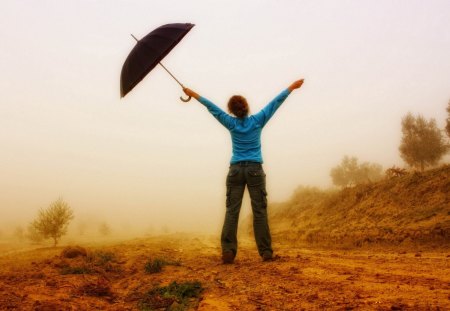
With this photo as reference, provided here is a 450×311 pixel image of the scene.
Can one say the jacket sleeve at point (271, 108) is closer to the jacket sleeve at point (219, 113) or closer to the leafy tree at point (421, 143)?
the jacket sleeve at point (219, 113)

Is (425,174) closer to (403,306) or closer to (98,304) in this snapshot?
(403,306)

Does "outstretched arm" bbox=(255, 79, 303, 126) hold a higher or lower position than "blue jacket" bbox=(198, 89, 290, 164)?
higher

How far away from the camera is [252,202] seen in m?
5.49

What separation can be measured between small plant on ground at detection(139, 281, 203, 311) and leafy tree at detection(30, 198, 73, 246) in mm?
12498

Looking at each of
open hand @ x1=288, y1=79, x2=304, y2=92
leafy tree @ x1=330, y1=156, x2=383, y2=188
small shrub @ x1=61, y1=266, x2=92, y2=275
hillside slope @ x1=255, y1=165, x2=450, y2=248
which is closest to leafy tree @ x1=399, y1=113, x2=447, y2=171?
leafy tree @ x1=330, y1=156, x2=383, y2=188

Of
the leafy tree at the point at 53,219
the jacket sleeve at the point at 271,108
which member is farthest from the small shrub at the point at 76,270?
the leafy tree at the point at 53,219

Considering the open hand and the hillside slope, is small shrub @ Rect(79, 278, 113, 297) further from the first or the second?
the hillside slope

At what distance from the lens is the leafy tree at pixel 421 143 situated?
27406 mm

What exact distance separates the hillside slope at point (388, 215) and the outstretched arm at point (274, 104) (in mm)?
4455

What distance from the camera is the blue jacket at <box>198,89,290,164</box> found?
5.57 m

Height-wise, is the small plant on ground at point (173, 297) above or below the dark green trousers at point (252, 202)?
below

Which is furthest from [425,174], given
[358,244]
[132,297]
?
[132,297]

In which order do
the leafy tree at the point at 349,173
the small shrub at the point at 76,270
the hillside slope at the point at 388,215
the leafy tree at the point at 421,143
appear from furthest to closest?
1. the leafy tree at the point at 349,173
2. the leafy tree at the point at 421,143
3. the hillside slope at the point at 388,215
4. the small shrub at the point at 76,270

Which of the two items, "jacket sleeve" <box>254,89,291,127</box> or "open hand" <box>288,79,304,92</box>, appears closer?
"open hand" <box>288,79,304,92</box>
